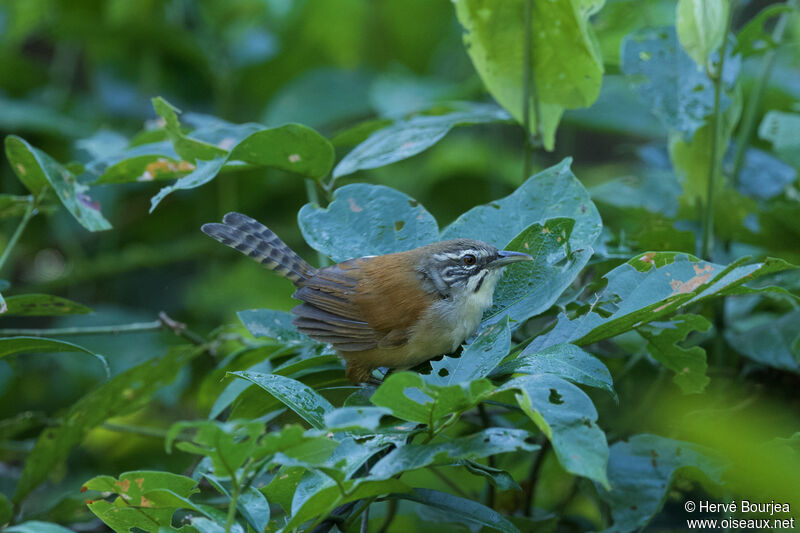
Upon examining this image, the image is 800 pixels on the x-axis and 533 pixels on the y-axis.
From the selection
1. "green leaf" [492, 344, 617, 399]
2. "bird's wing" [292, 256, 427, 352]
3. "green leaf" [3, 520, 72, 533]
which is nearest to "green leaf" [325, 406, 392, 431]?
"green leaf" [492, 344, 617, 399]

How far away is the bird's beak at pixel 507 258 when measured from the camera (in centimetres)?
175

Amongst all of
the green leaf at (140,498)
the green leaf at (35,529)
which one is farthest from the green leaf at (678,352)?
the green leaf at (35,529)

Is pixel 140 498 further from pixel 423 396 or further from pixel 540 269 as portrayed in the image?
pixel 540 269

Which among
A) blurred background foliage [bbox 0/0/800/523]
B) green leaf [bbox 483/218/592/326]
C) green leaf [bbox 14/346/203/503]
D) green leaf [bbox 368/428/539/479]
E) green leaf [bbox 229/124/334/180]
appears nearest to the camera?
green leaf [bbox 368/428/539/479]

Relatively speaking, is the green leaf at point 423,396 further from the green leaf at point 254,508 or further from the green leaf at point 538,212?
the green leaf at point 538,212

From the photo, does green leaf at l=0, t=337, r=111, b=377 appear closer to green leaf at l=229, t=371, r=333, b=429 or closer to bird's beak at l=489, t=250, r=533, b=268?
green leaf at l=229, t=371, r=333, b=429

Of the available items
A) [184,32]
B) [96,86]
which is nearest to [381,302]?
[184,32]

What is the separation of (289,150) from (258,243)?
0.44 meters

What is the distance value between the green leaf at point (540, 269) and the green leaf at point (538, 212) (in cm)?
4

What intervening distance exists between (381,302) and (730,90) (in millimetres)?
1117

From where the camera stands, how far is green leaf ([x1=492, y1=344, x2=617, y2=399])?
4.37 ft

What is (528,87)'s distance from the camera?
82.4 inches

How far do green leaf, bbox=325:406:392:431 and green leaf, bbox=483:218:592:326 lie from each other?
1.70 ft

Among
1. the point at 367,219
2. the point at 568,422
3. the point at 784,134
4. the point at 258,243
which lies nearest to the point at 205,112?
the point at 258,243
